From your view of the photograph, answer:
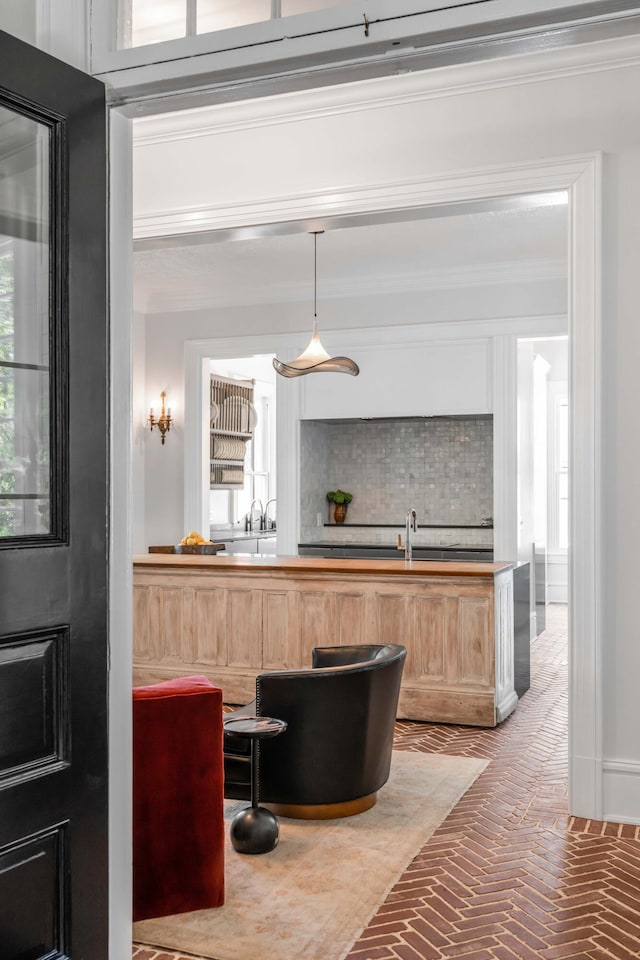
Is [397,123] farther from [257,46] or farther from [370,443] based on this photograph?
[370,443]

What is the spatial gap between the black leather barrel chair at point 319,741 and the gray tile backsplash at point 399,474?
4.85 metres

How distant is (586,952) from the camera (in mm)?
2875

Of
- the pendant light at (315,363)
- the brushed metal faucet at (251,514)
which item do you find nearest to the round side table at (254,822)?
the pendant light at (315,363)

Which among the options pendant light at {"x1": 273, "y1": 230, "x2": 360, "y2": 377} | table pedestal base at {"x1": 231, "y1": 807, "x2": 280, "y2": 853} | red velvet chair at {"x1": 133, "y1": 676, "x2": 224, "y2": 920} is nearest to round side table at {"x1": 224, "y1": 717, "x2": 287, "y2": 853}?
table pedestal base at {"x1": 231, "y1": 807, "x2": 280, "y2": 853}

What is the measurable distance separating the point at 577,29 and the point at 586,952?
268 centimetres

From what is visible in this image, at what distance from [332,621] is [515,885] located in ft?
9.09

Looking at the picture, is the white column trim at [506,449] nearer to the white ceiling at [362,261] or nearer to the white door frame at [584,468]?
the white ceiling at [362,261]

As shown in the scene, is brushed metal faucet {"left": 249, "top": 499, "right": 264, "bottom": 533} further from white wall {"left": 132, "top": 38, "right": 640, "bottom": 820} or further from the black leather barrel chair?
the black leather barrel chair

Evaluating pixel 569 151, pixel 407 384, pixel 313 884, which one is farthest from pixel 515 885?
pixel 407 384

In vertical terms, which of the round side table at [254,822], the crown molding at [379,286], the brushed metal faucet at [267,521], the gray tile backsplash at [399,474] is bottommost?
the round side table at [254,822]

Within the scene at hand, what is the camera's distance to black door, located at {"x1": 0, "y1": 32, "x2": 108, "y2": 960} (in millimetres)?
1935

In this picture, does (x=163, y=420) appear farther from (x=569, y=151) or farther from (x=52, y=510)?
(x=52, y=510)

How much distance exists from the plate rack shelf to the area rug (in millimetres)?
6150

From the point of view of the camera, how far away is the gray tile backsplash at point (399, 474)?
910 cm
